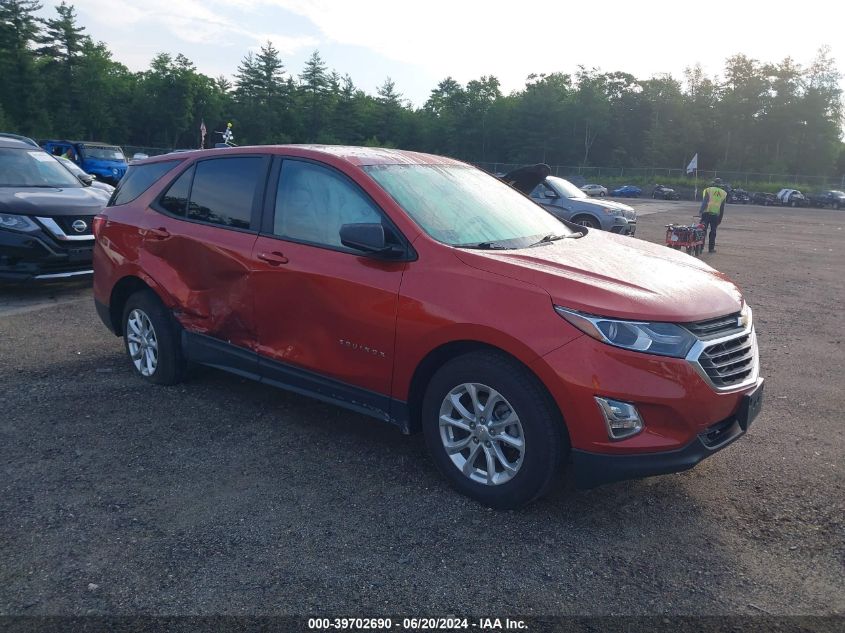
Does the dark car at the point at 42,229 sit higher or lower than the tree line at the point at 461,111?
lower

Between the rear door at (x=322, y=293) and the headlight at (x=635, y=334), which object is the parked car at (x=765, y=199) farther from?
the headlight at (x=635, y=334)

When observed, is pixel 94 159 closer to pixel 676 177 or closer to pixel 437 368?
pixel 437 368

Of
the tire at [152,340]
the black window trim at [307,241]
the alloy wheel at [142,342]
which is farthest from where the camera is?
the alloy wheel at [142,342]

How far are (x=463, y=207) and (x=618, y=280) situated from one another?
1213 millimetres

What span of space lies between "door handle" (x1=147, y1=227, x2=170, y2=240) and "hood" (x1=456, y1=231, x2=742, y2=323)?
99.0 inches

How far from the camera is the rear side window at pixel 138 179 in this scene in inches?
218

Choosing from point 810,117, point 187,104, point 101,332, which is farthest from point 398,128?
point 101,332

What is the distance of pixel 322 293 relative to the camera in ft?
13.7

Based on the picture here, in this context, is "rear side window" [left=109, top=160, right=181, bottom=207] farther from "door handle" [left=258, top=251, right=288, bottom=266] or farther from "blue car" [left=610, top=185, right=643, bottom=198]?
"blue car" [left=610, top=185, right=643, bottom=198]

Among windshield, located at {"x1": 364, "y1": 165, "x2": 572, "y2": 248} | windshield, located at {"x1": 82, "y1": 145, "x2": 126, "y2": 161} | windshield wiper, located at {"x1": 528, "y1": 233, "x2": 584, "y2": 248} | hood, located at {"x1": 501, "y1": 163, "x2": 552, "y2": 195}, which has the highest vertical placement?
hood, located at {"x1": 501, "y1": 163, "x2": 552, "y2": 195}

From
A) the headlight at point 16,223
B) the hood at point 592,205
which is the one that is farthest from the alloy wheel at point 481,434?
the hood at point 592,205

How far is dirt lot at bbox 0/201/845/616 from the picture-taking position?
2996 mm

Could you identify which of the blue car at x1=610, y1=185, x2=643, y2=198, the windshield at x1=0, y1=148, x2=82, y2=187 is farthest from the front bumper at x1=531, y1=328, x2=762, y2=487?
the blue car at x1=610, y1=185, x2=643, y2=198

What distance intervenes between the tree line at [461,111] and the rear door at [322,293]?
75.2 metres
